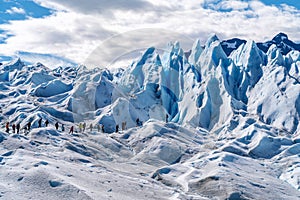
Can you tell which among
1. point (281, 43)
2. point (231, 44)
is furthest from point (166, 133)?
point (231, 44)

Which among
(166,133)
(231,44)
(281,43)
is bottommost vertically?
(166,133)

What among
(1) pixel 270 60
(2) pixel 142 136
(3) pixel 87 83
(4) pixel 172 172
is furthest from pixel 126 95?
(4) pixel 172 172

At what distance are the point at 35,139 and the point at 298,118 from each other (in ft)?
147

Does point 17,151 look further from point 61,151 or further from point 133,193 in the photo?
point 133,193

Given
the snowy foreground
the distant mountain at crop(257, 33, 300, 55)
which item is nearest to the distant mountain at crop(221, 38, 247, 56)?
the distant mountain at crop(257, 33, 300, 55)

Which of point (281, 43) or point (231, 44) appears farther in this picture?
point (231, 44)

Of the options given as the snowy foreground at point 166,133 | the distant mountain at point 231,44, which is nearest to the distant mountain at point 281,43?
the distant mountain at point 231,44

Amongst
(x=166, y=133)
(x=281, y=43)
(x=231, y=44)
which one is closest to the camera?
(x=166, y=133)

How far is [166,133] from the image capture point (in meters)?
43.4

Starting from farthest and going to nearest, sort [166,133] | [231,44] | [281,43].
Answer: [231,44], [281,43], [166,133]

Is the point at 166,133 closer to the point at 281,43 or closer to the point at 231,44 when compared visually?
the point at 281,43

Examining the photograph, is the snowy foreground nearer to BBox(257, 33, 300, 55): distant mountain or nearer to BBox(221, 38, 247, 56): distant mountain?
BBox(257, 33, 300, 55): distant mountain

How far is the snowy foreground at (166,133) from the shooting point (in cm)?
2295

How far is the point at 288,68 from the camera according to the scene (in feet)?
274
